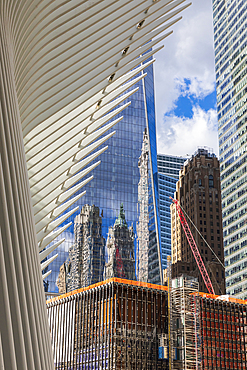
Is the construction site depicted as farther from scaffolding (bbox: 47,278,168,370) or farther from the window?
the window

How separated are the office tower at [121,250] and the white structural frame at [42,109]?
99.0 metres

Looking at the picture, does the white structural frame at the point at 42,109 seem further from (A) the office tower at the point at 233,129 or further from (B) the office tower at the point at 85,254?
(B) the office tower at the point at 85,254

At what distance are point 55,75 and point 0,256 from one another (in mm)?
7969

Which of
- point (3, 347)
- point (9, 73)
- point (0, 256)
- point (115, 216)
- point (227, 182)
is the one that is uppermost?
point (227, 182)

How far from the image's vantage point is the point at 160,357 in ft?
231

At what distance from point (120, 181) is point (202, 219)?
1469 inches

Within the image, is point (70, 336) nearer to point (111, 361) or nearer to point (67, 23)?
point (111, 361)

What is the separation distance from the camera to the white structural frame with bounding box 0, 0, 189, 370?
312 inches

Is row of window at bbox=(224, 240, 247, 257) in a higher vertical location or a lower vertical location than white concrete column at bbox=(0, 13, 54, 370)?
higher

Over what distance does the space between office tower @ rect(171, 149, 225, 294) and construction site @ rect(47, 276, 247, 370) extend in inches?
2613

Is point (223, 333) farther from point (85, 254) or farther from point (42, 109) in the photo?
point (42, 109)

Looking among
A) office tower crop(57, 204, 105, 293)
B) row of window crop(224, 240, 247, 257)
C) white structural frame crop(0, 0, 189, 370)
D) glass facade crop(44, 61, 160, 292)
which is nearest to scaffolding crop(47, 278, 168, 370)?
row of window crop(224, 240, 247, 257)

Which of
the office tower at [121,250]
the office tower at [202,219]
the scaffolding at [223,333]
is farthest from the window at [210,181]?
the scaffolding at [223,333]

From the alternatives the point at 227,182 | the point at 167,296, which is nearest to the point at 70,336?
the point at 167,296
